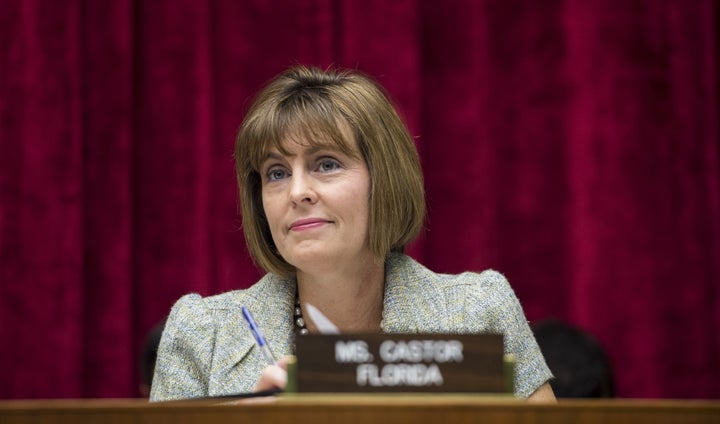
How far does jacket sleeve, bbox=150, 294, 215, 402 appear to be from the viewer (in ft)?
5.48

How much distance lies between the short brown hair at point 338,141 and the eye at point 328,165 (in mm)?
27

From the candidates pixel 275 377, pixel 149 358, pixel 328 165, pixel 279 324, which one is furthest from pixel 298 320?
pixel 149 358

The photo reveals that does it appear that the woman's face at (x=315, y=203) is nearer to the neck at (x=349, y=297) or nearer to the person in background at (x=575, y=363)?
the neck at (x=349, y=297)

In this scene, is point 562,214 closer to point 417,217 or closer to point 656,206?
point 656,206

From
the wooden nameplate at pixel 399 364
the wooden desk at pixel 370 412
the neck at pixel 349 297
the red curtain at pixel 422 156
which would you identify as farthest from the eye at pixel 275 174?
the red curtain at pixel 422 156

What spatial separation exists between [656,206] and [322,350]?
2.31 meters

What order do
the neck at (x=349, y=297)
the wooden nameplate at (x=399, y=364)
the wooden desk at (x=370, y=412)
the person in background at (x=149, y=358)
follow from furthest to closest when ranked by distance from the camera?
the person in background at (x=149, y=358) < the neck at (x=349, y=297) < the wooden nameplate at (x=399, y=364) < the wooden desk at (x=370, y=412)

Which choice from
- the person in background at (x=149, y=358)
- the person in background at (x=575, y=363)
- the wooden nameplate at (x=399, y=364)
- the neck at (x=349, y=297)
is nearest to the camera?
the wooden nameplate at (x=399, y=364)

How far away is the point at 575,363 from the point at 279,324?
37.0 inches

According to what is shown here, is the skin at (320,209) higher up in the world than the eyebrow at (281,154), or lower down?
lower down

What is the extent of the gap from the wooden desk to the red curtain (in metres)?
2.16

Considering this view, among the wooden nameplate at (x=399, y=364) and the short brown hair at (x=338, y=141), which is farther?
the short brown hair at (x=338, y=141)

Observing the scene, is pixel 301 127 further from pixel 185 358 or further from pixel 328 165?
pixel 185 358

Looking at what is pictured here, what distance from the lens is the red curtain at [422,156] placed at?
120 inches
